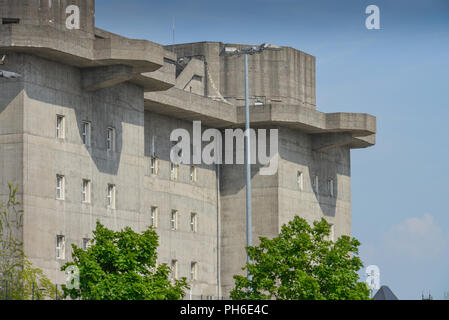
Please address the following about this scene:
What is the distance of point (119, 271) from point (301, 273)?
832 cm

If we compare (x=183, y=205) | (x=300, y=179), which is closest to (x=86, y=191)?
(x=183, y=205)

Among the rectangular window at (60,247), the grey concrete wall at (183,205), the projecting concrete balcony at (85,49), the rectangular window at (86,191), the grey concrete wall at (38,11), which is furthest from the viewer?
the grey concrete wall at (183,205)

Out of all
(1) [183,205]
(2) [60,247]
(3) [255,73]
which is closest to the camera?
(2) [60,247]

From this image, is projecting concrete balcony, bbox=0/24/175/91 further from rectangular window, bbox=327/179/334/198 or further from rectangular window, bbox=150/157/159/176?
rectangular window, bbox=327/179/334/198

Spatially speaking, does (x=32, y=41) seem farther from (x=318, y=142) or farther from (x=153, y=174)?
(x=318, y=142)

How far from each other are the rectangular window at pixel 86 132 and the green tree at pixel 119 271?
9307mm

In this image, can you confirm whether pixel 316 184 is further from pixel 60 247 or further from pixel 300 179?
pixel 60 247

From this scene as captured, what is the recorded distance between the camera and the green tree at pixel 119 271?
164 ft

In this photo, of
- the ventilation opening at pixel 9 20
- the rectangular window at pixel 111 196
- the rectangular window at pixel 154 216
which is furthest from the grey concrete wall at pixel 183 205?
the ventilation opening at pixel 9 20

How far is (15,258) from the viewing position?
56.0 meters

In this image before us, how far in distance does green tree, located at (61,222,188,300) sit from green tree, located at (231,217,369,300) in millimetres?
3787

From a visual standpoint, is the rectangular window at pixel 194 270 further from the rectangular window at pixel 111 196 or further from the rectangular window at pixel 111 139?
the rectangular window at pixel 111 139

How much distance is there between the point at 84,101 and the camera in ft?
202

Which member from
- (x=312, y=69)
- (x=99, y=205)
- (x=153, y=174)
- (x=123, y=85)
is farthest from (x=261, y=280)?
(x=312, y=69)
